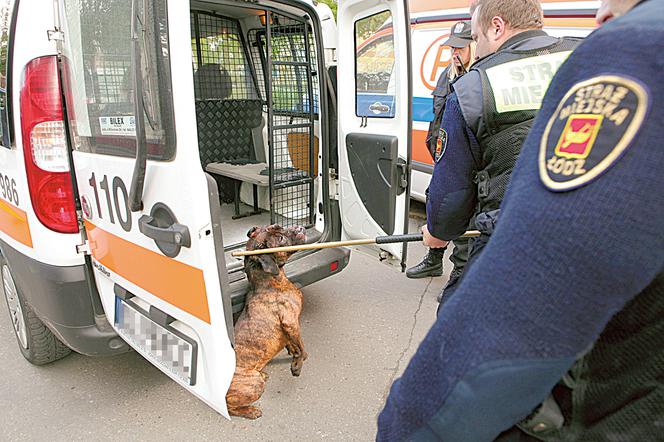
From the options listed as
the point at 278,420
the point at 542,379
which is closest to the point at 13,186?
the point at 278,420

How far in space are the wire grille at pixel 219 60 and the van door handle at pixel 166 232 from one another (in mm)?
3046

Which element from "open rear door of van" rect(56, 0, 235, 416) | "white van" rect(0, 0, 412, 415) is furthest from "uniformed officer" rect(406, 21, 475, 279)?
"open rear door of van" rect(56, 0, 235, 416)

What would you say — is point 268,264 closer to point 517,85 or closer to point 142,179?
point 142,179

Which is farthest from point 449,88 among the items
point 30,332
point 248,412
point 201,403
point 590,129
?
point 30,332

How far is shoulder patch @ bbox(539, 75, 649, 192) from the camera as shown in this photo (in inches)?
19.1

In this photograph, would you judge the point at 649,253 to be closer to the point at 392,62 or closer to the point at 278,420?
the point at 278,420

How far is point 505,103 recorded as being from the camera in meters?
1.56

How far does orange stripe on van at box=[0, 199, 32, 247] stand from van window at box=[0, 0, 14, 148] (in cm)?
33

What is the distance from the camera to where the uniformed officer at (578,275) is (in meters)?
0.48

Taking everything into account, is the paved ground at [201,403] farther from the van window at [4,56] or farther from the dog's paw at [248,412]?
the van window at [4,56]

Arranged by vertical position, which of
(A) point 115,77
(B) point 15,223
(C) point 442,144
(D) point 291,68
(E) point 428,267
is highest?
(D) point 291,68

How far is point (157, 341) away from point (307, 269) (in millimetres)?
1124

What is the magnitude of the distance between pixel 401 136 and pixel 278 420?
1.74 metres

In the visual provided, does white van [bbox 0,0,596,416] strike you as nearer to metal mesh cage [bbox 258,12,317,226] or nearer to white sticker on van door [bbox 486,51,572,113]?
metal mesh cage [bbox 258,12,317,226]
